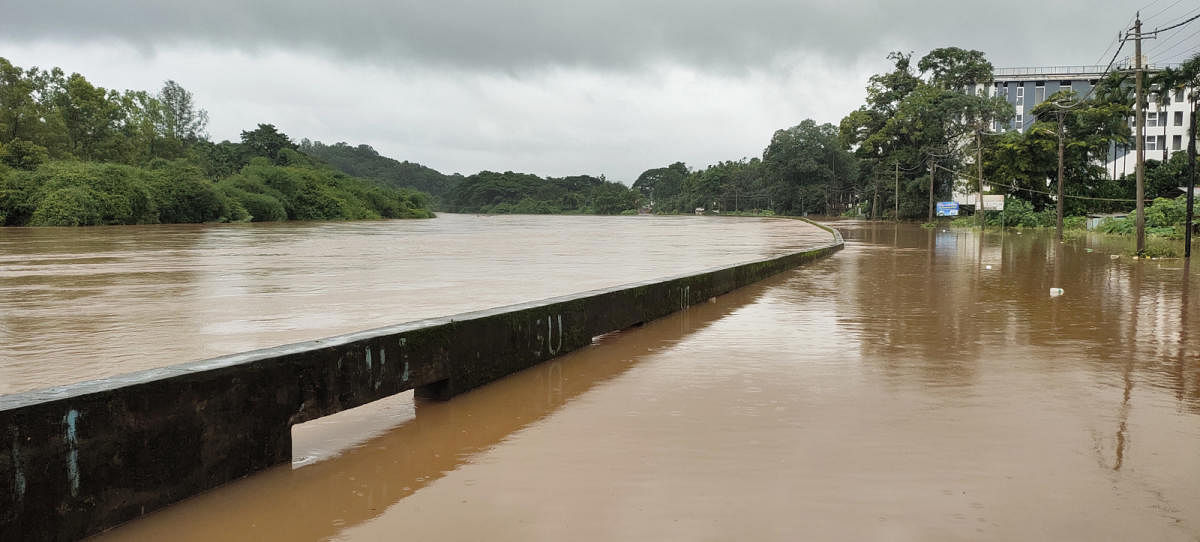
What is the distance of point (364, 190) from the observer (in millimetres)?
92375

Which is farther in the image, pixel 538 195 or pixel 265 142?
pixel 538 195

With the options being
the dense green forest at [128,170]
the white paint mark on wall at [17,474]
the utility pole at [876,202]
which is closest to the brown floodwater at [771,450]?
the white paint mark on wall at [17,474]

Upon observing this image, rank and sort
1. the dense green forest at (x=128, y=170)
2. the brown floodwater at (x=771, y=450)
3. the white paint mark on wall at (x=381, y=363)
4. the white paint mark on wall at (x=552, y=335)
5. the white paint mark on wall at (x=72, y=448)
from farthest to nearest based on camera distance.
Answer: the dense green forest at (x=128, y=170), the white paint mark on wall at (x=552, y=335), the white paint mark on wall at (x=381, y=363), the brown floodwater at (x=771, y=450), the white paint mark on wall at (x=72, y=448)

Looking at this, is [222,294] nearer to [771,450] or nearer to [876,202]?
[771,450]

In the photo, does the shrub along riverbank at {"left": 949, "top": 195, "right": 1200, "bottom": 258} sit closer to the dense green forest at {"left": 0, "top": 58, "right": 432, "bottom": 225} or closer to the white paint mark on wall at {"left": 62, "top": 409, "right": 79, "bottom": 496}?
the white paint mark on wall at {"left": 62, "top": 409, "right": 79, "bottom": 496}

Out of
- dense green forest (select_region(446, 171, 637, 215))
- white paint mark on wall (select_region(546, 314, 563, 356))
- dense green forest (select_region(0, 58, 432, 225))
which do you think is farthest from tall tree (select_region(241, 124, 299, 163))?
white paint mark on wall (select_region(546, 314, 563, 356))

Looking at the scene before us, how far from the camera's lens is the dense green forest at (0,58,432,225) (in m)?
48.0

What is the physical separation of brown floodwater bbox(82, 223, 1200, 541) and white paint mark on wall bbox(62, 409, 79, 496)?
333 mm

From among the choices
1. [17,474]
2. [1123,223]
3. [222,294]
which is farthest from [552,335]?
[1123,223]

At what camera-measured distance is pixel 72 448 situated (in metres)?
3.20

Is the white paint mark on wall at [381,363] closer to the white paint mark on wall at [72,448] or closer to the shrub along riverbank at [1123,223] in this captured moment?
the white paint mark on wall at [72,448]

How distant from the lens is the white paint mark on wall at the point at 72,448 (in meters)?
3.19

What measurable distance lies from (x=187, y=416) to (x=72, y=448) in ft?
1.76

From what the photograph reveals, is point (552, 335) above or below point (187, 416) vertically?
below
